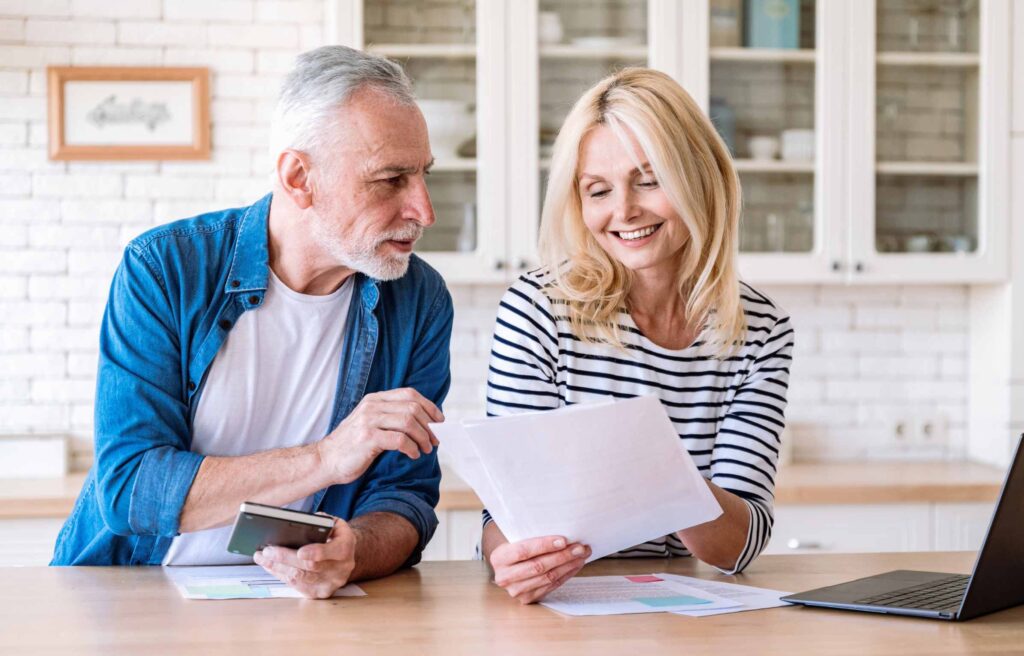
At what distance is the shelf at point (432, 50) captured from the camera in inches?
137

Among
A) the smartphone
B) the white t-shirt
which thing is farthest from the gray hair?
the smartphone

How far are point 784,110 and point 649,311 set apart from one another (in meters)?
1.80

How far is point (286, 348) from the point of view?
1.97 metres

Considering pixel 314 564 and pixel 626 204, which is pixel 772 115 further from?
pixel 314 564

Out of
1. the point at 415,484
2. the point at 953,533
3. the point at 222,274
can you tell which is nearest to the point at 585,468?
the point at 415,484

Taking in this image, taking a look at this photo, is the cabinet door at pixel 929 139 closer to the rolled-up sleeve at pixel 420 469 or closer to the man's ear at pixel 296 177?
the rolled-up sleeve at pixel 420 469

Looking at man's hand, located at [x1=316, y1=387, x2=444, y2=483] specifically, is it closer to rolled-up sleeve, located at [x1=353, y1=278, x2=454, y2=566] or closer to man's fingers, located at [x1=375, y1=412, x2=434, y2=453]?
man's fingers, located at [x1=375, y1=412, x2=434, y2=453]

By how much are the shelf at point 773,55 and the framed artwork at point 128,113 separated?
5.37 ft

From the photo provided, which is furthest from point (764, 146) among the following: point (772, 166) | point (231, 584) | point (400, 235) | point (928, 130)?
point (231, 584)

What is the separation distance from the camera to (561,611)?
1.56 meters

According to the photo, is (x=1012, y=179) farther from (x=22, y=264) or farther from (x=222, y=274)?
(x=22, y=264)

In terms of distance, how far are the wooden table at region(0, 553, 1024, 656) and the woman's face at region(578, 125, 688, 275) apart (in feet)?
1.96

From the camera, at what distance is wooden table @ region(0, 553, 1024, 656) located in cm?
138

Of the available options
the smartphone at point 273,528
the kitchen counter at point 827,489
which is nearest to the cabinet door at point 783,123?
the kitchen counter at point 827,489
